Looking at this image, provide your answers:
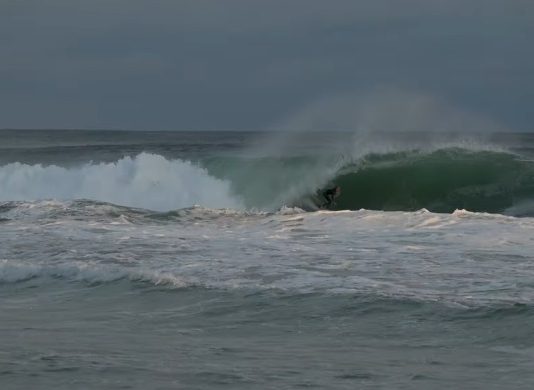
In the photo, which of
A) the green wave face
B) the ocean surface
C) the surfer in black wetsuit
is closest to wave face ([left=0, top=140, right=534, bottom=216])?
the green wave face

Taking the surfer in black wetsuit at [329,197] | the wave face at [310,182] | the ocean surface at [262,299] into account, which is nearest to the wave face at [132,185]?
the wave face at [310,182]

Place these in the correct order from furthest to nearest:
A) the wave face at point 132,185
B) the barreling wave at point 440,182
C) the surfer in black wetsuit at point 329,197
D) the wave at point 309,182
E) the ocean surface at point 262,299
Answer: the wave face at point 132,185 → the wave at point 309,182 → the barreling wave at point 440,182 → the surfer in black wetsuit at point 329,197 → the ocean surface at point 262,299

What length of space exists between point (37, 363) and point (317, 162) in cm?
1703

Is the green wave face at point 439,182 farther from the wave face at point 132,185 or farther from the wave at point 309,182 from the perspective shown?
the wave face at point 132,185

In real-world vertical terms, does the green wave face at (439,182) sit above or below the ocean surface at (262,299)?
above

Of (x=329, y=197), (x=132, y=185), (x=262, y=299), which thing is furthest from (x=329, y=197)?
(x=262, y=299)

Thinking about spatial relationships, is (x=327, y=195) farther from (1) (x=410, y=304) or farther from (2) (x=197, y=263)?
(1) (x=410, y=304)

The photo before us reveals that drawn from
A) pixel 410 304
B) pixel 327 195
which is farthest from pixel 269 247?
pixel 327 195

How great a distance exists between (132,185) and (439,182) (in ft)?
23.7

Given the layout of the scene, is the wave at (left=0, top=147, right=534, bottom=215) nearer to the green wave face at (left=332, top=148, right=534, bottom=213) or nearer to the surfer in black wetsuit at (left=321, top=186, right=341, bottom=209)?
the green wave face at (left=332, top=148, right=534, bottom=213)

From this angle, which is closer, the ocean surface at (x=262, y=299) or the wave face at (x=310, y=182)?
the ocean surface at (x=262, y=299)

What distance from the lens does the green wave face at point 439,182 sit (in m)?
20.2

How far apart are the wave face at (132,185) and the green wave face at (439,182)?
2.84 metres

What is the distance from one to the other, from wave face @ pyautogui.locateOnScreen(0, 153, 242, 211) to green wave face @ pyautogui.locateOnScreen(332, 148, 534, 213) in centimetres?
284
